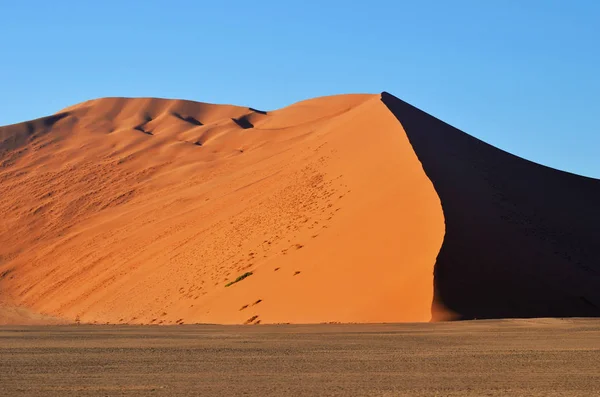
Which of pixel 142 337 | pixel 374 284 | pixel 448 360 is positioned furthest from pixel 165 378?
pixel 374 284

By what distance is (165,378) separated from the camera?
1356 centimetres

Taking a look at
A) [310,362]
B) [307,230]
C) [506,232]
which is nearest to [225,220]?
[307,230]

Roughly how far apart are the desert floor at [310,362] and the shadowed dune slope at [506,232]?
6.24m

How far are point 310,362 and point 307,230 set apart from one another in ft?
76.0

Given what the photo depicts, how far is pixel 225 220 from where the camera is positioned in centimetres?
4691

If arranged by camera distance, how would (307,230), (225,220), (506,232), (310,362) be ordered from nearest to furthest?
(310,362) < (506,232) < (307,230) < (225,220)

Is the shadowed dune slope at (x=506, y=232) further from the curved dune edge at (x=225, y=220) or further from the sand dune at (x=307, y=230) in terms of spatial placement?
the curved dune edge at (x=225, y=220)

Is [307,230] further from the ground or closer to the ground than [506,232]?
further from the ground

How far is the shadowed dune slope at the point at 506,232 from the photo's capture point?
30.1m

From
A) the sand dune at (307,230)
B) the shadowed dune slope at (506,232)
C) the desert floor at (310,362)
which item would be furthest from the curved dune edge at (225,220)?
the desert floor at (310,362)

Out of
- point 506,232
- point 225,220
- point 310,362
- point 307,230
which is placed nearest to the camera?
point 310,362

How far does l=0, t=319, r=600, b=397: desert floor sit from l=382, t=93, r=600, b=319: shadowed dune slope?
6.24 m

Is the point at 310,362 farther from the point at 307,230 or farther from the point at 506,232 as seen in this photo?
the point at 307,230

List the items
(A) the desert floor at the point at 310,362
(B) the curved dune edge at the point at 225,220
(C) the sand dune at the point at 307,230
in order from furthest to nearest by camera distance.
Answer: (B) the curved dune edge at the point at 225,220
(C) the sand dune at the point at 307,230
(A) the desert floor at the point at 310,362
